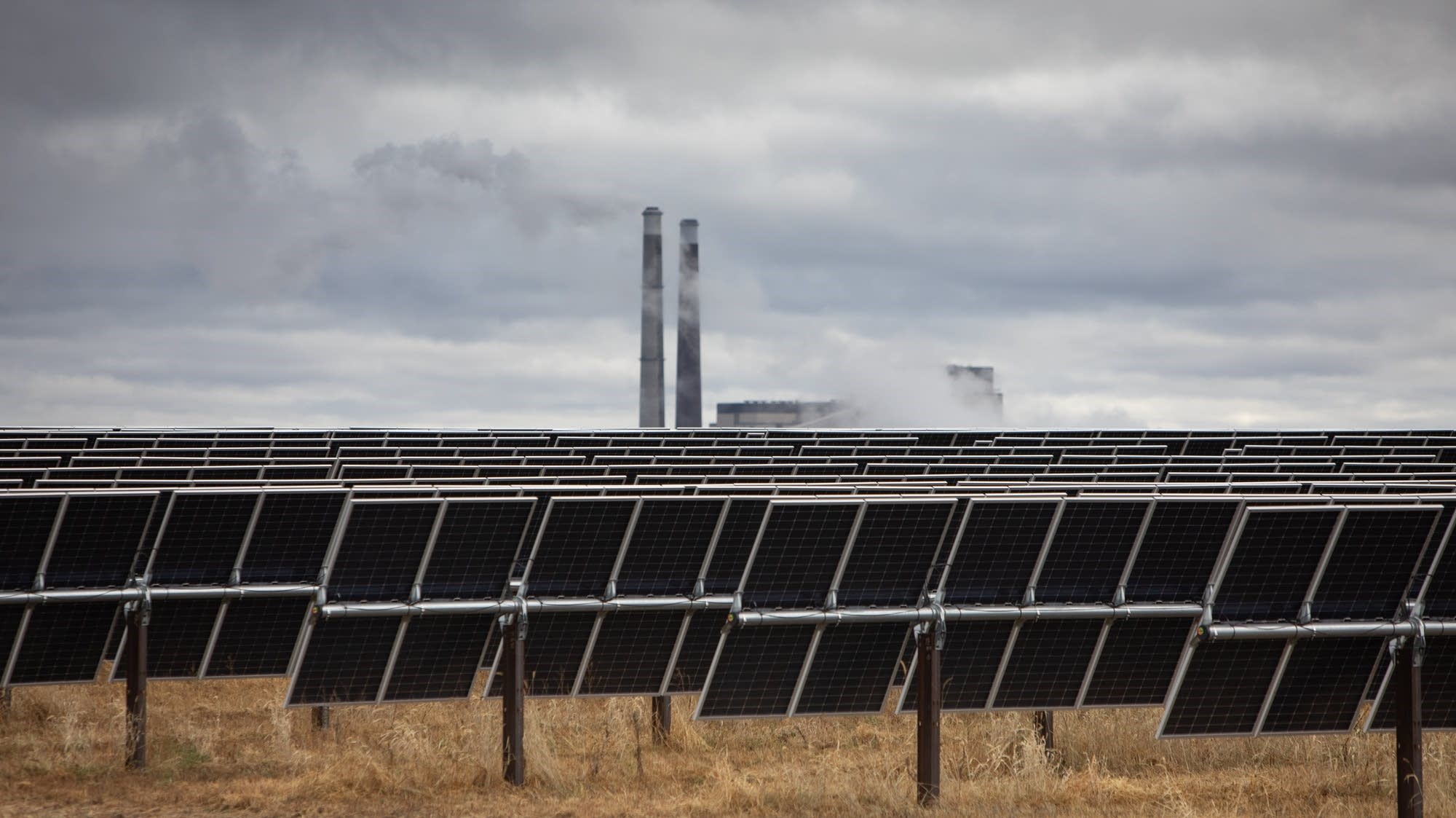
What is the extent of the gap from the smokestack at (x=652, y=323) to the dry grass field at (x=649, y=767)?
5990cm

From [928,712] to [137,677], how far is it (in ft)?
22.5

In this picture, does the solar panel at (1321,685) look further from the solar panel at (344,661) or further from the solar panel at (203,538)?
the solar panel at (203,538)

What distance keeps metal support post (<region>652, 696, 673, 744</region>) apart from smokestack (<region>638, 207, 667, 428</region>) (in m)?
61.6

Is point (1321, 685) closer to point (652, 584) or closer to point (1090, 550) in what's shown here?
point (1090, 550)

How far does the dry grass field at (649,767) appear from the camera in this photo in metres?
11.5

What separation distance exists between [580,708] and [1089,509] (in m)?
6.81

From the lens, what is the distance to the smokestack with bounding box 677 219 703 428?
78.2 metres

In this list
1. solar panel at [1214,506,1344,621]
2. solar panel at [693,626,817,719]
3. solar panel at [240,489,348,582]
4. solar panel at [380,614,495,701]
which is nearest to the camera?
solar panel at [1214,506,1344,621]

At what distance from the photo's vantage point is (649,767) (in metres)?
13.2

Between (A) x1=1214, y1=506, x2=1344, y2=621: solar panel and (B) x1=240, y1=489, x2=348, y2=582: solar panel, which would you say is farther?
(B) x1=240, y1=489, x2=348, y2=582: solar panel

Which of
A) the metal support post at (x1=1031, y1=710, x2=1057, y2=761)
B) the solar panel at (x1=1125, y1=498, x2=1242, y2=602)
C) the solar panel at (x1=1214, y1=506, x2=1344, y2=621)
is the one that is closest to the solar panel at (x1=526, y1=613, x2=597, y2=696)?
the metal support post at (x1=1031, y1=710, x2=1057, y2=761)

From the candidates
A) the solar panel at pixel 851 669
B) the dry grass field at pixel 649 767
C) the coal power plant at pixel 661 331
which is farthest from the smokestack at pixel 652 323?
the solar panel at pixel 851 669

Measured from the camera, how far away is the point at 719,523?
487 inches

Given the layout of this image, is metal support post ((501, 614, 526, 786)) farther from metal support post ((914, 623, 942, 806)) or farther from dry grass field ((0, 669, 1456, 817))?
metal support post ((914, 623, 942, 806))
